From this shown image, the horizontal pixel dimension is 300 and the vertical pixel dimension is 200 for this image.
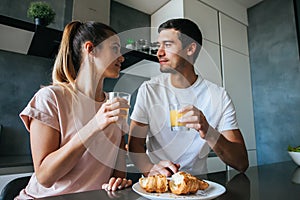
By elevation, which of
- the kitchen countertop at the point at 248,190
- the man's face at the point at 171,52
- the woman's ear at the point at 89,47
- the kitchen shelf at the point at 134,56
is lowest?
the kitchen countertop at the point at 248,190

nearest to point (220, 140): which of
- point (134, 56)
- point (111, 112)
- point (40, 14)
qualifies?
point (111, 112)

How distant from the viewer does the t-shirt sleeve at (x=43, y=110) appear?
71 centimetres

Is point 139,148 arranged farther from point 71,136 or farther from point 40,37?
point 40,37

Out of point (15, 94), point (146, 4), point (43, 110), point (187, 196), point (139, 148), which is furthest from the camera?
point (146, 4)

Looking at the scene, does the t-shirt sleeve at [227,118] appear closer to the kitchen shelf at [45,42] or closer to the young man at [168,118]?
the young man at [168,118]

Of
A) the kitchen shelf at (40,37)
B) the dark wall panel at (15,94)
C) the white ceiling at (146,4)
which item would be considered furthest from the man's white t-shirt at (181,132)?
the white ceiling at (146,4)

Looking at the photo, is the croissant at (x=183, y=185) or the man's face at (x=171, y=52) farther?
the man's face at (x=171, y=52)

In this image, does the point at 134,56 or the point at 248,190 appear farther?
the point at 134,56

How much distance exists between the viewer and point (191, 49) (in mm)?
1262

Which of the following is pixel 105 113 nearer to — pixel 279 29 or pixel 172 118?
pixel 172 118

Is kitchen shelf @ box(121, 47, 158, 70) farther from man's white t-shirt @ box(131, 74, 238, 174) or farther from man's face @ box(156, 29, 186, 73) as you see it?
man's white t-shirt @ box(131, 74, 238, 174)

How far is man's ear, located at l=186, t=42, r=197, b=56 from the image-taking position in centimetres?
125

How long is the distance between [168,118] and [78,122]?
1.40 feet

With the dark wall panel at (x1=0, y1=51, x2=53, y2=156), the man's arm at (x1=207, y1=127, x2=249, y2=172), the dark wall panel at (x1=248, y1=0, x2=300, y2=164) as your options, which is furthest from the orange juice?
the dark wall panel at (x1=248, y1=0, x2=300, y2=164)
